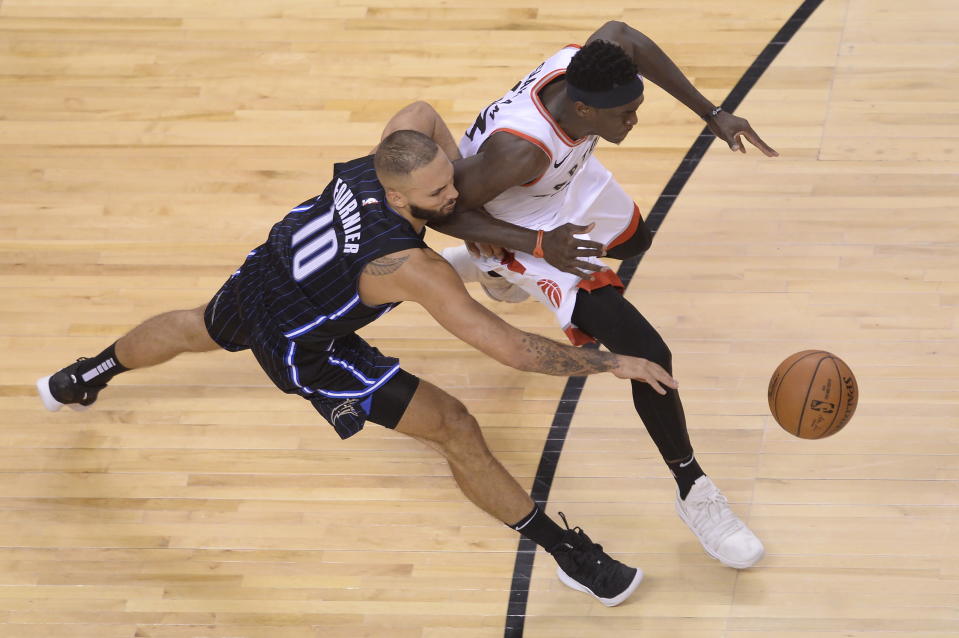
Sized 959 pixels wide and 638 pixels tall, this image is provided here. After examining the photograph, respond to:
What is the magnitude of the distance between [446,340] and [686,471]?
4.18ft

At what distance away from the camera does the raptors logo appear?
3.82m

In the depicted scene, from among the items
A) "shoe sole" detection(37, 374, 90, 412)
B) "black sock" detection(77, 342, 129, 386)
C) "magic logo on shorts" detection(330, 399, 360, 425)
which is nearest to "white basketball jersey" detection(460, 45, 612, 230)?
"magic logo on shorts" detection(330, 399, 360, 425)

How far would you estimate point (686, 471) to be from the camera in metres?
3.96

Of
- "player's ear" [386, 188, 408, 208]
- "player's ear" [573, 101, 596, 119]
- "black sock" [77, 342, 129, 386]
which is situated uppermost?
"player's ear" [573, 101, 596, 119]

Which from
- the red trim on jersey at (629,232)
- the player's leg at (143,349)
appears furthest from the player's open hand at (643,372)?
the player's leg at (143,349)

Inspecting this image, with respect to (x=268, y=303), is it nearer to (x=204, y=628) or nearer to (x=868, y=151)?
(x=204, y=628)

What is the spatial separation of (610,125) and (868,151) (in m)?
2.01

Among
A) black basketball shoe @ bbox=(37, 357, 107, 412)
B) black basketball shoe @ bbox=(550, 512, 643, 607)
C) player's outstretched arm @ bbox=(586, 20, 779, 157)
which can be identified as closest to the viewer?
black basketball shoe @ bbox=(550, 512, 643, 607)

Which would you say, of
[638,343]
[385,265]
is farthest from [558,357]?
[385,265]

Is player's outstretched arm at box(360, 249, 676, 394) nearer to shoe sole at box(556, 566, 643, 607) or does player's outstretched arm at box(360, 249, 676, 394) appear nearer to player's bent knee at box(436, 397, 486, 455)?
player's bent knee at box(436, 397, 486, 455)

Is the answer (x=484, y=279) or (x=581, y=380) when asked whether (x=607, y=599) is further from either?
(x=484, y=279)

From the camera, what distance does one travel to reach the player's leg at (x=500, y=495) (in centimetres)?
381

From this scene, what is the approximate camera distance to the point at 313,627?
400 centimetres

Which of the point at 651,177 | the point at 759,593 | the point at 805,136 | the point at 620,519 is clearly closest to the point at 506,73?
the point at 651,177
